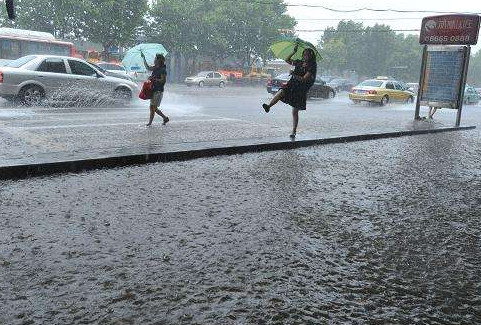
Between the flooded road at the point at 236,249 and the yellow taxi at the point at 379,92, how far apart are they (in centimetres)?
1976

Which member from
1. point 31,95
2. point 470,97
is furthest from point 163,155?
point 470,97

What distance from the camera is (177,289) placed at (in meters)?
2.74

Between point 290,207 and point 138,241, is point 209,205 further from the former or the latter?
point 138,241

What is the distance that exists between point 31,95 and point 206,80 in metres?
28.7

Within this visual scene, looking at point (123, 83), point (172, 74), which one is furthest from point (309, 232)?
point (172, 74)

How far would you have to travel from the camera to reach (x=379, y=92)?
25531 millimetres

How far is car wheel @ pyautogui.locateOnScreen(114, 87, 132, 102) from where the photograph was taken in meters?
15.1

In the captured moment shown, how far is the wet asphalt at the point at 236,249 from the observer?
101 inches

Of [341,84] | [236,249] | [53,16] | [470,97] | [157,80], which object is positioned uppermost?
[53,16]

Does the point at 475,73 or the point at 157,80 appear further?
the point at 475,73

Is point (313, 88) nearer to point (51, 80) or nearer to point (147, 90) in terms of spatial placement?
point (51, 80)

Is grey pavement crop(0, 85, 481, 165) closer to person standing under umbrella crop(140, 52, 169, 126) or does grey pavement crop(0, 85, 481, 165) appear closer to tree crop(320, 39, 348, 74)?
person standing under umbrella crop(140, 52, 169, 126)

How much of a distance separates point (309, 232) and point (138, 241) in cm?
143

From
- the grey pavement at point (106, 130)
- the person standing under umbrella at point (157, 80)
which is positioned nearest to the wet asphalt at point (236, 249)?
the grey pavement at point (106, 130)
